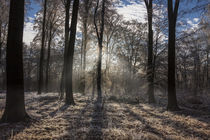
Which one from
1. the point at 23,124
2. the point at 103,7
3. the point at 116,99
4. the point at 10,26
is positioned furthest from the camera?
the point at 103,7

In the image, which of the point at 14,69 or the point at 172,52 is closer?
the point at 14,69

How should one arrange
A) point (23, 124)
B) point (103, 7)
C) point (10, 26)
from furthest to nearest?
point (103, 7), point (10, 26), point (23, 124)

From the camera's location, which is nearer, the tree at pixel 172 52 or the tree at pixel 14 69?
the tree at pixel 14 69

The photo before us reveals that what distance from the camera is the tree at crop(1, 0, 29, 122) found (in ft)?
13.4

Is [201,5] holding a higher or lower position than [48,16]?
lower

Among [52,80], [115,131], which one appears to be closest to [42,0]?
[115,131]

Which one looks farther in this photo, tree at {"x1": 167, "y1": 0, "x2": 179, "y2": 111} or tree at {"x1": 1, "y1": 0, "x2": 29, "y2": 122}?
tree at {"x1": 167, "y1": 0, "x2": 179, "y2": 111}

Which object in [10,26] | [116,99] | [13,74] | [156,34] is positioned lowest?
[116,99]

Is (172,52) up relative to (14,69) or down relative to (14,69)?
up

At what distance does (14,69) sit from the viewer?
163 inches

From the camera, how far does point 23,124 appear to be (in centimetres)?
391

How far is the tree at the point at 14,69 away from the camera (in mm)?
4090

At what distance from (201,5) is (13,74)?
7316 mm

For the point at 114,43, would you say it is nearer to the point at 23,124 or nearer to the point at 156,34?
the point at 156,34
